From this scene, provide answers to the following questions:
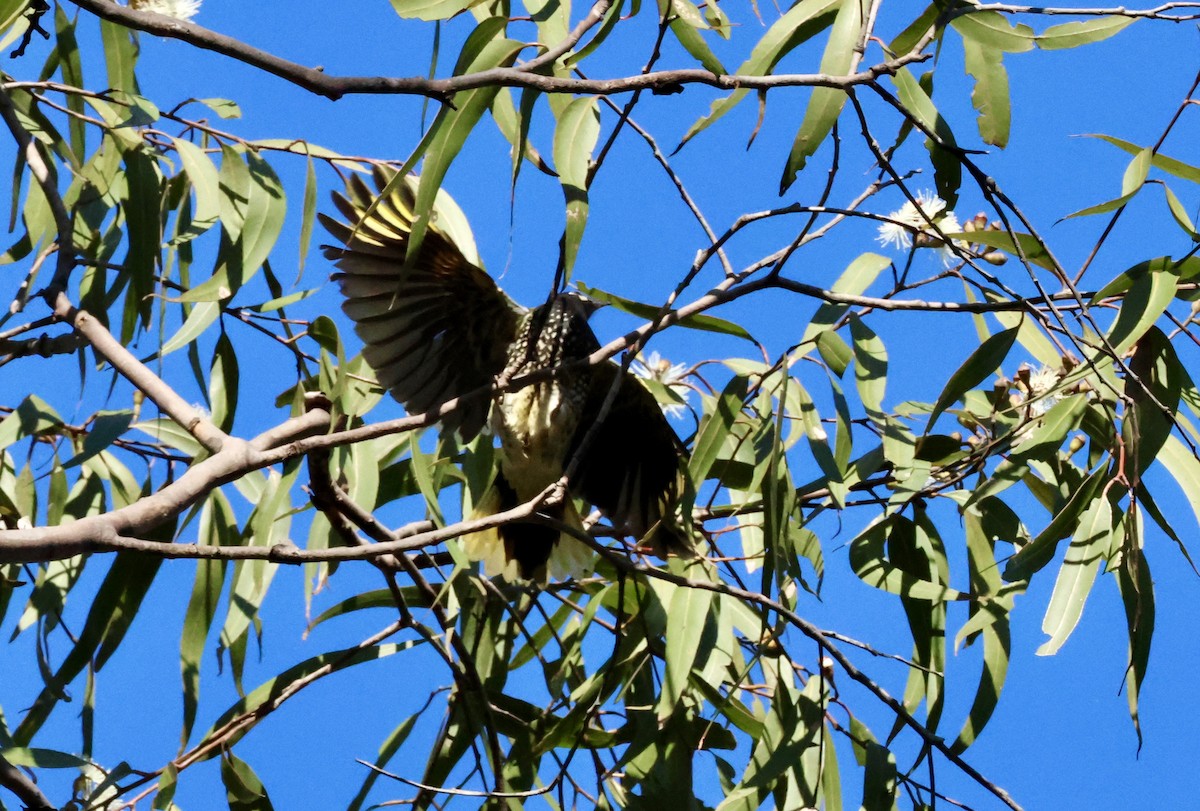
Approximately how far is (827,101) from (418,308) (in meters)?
1.09

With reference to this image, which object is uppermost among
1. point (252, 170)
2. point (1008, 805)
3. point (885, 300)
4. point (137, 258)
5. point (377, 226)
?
point (377, 226)

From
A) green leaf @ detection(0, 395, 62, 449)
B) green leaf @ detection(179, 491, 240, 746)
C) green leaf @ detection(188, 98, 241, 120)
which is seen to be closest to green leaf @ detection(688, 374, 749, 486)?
green leaf @ detection(179, 491, 240, 746)

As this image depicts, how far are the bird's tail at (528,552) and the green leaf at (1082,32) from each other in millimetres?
1304

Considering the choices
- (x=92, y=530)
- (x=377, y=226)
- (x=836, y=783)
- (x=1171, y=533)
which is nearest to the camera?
(x=92, y=530)

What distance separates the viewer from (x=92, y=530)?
3.91 ft

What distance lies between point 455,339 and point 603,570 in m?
0.53

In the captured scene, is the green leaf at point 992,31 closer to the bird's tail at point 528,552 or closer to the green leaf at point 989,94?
the green leaf at point 989,94

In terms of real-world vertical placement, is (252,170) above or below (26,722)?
above

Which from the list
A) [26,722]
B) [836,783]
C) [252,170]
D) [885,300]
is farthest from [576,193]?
[26,722]

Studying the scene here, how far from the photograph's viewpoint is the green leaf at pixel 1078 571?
1.66m

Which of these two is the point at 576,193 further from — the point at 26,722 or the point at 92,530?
the point at 26,722

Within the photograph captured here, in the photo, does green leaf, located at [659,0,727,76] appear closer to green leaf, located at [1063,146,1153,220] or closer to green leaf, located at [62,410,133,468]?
green leaf, located at [1063,146,1153,220]

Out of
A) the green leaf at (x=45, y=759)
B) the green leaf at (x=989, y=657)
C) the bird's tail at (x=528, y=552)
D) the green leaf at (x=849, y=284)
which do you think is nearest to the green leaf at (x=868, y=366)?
the green leaf at (x=849, y=284)

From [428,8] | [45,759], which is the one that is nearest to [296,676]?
[45,759]
